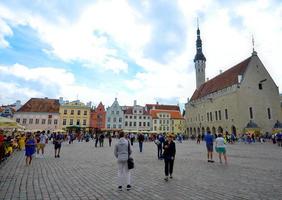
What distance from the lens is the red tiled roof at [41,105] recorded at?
2345 inches

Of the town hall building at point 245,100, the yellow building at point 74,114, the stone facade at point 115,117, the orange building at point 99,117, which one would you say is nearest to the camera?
the town hall building at point 245,100

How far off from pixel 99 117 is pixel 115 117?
5.29 meters

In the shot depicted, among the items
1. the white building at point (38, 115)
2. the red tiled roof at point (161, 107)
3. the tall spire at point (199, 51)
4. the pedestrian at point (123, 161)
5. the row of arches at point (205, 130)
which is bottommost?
the pedestrian at point (123, 161)

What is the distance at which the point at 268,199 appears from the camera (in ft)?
17.6

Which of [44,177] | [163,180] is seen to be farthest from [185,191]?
[44,177]

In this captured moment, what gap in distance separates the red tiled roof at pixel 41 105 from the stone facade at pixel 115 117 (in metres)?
16.1

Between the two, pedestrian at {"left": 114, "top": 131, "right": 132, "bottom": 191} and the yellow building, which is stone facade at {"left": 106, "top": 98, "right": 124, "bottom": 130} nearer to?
the yellow building

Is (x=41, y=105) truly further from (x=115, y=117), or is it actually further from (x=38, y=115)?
(x=115, y=117)

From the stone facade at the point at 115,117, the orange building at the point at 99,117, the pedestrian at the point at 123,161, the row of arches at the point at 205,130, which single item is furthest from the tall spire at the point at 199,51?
the pedestrian at the point at 123,161

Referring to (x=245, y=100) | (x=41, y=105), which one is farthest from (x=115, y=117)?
(x=245, y=100)

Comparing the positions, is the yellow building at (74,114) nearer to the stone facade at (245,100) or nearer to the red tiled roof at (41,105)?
the red tiled roof at (41,105)

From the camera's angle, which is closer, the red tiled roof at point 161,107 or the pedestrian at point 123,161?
the pedestrian at point 123,161

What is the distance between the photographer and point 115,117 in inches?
2817

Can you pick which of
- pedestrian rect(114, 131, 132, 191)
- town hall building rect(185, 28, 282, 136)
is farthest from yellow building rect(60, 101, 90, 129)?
pedestrian rect(114, 131, 132, 191)
